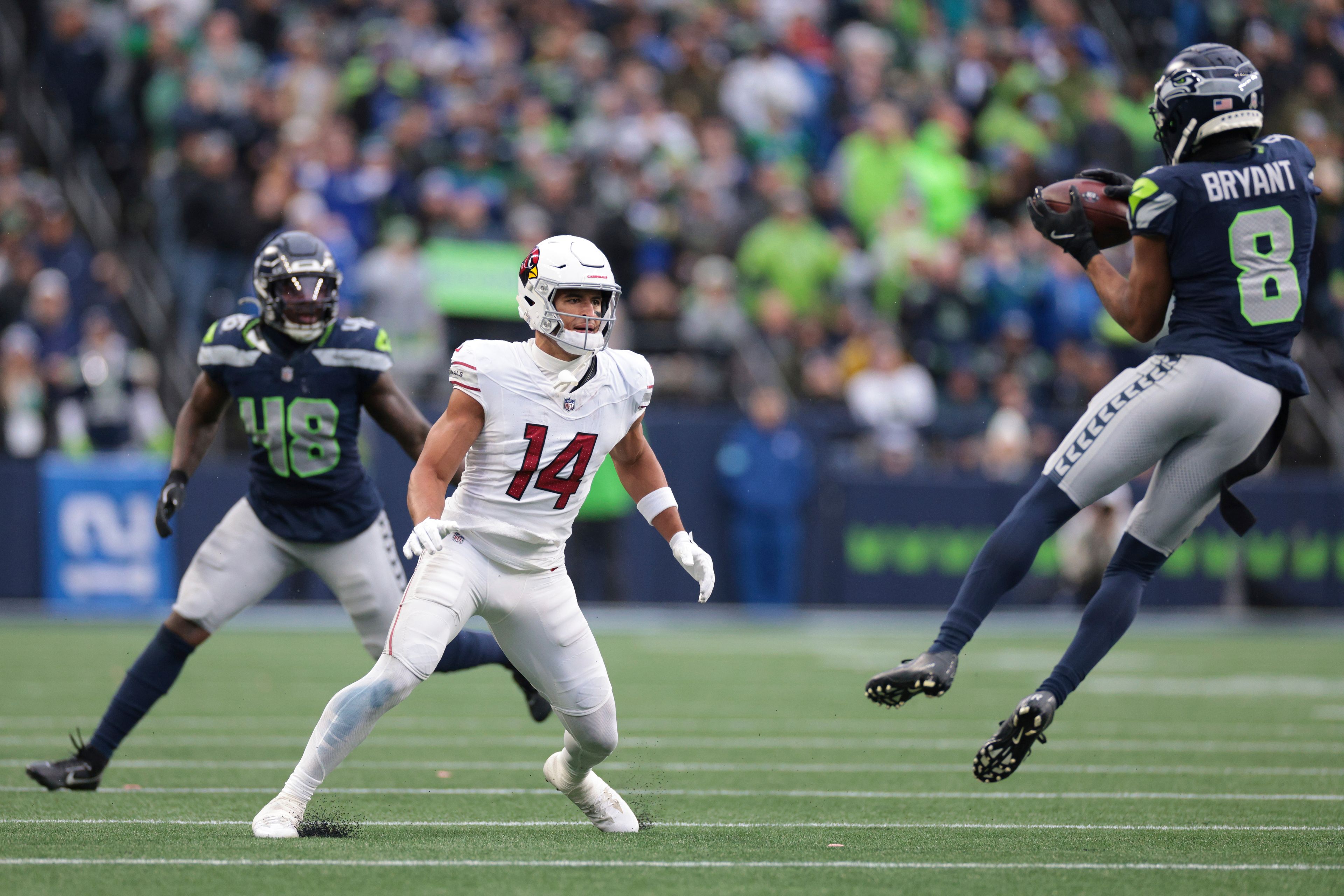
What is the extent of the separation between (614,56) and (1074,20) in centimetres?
527

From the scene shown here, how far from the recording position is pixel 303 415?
19.4 ft

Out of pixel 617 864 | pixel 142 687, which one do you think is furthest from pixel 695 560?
pixel 142 687

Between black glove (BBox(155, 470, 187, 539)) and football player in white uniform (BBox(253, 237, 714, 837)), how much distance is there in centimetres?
129

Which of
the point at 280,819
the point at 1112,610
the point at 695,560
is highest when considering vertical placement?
the point at 695,560

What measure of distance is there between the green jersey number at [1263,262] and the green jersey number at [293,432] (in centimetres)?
305

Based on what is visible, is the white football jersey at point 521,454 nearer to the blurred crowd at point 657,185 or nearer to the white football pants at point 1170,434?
the white football pants at point 1170,434

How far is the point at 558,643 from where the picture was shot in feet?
16.4

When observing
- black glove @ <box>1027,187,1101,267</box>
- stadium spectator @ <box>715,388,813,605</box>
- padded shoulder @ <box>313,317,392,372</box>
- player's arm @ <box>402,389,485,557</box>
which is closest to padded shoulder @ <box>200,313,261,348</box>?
padded shoulder @ <box>313,317,392,372</box>

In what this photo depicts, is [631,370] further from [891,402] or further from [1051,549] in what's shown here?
[1051,549]

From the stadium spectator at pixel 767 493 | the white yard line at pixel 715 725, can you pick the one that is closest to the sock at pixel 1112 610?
the white yard line at pixel 715 725

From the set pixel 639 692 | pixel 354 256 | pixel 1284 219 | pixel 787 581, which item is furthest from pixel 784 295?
pixel 1284 219

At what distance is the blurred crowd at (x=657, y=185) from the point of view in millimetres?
13008

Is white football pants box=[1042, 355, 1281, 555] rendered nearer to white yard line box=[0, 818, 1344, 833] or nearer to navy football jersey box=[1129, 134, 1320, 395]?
navy football jersey box=[1129, 134, 1320, 395]

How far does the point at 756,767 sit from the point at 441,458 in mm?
2432
